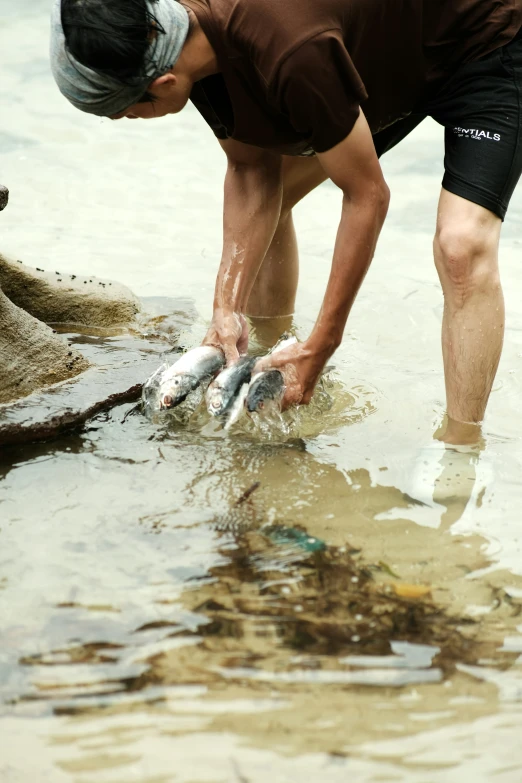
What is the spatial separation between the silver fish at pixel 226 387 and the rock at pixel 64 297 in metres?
1.27

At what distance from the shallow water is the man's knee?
0.62 meters

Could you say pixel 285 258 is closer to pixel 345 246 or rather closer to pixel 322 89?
pixel 345 246

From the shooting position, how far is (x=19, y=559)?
267cm

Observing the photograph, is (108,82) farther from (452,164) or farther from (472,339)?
(472,339)

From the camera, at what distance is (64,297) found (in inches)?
173

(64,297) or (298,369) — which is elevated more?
(298,369)

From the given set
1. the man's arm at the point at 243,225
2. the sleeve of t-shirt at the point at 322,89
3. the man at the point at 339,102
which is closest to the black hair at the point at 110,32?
the man at the point at 339,102

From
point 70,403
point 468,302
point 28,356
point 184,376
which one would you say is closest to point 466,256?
point 468,302

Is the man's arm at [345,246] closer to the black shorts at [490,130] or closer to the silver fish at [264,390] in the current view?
the silver fish at [264,390]

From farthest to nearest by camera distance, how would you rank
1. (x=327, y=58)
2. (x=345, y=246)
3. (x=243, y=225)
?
(x=243, y=225) < (x=345, y=246) < (x=327, y=58)

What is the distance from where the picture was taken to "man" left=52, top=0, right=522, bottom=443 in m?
2.68

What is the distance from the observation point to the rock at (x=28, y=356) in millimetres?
3500

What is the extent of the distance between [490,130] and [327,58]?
0.75 metres

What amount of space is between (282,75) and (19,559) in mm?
1606
